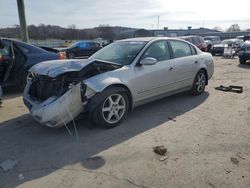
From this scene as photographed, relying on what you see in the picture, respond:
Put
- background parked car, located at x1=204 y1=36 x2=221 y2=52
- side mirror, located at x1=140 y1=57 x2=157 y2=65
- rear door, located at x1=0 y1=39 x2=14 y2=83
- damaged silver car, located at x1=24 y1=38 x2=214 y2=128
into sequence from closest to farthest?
1. damaged silver car, located at x1=24 y1=38 x2=214 y2=128
2. side mirror, located at x1=140 y1=57 x2=157 y2=65
3. rear door, located at x1=0 y1=39 x2=14 y2=83
4. background parked car, located at x1=204 y1=36 x2=221 y2=52

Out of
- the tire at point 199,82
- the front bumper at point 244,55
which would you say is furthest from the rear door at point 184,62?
the front bumper at point 244,55

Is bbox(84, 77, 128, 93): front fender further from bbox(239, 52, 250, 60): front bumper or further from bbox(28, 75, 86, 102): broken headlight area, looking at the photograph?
bbox(239, 52, 250, 60): front bumper

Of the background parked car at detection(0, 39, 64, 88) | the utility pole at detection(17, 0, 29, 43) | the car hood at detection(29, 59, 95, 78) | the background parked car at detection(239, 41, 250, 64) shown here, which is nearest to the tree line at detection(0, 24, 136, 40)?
the utility pole at detection(17, 0, 29, 43)

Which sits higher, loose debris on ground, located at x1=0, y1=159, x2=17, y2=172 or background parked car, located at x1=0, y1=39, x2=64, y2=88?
background parked car, located at x1=0, y1=39, x2=64, y2=88

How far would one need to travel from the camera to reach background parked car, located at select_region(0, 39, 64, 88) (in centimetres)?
714

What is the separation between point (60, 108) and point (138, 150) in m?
1.34

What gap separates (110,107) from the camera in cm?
466

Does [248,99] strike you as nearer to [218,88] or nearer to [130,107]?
[218,88]

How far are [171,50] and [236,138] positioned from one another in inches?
100

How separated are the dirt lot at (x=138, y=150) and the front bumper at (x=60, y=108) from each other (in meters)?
0.35

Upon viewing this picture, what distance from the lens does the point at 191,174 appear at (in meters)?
3.25

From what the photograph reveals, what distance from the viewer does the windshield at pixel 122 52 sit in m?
5.29

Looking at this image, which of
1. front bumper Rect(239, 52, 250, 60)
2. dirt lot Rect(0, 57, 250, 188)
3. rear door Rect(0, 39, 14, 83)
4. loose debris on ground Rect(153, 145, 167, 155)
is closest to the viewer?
dirt lot Rect(0, 57, 250, 188)

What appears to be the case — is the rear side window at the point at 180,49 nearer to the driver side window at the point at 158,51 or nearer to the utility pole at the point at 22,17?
the driver side window at the point at 158,51
